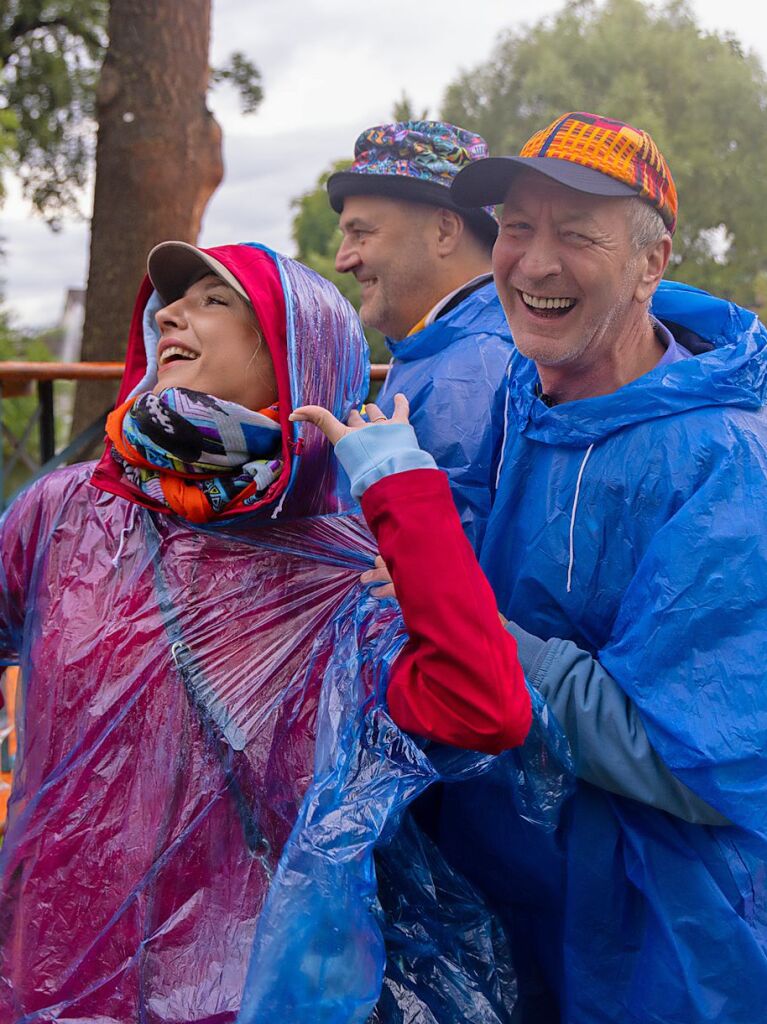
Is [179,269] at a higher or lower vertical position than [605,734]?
higher

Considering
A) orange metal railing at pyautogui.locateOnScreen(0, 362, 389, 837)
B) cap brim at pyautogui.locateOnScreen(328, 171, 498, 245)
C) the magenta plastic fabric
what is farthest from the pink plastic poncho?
orange metal railing at pyautogui.locateOnScreen(0, 362, 389, 837)

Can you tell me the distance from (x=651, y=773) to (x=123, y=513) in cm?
89

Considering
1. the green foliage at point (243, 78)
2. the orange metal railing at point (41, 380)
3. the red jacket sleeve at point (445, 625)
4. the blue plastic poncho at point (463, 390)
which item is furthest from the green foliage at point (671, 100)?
the red jacket sleeve at point (445, 625)

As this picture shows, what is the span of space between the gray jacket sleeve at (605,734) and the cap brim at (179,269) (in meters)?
0.73

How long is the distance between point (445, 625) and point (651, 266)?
2.45ft

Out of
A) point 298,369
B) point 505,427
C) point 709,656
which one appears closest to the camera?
point 709,656

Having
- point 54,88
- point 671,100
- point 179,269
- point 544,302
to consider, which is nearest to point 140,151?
point 179,269

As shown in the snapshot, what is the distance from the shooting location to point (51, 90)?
1287 cm

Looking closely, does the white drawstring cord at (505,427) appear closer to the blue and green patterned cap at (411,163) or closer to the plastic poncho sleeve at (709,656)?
the plastic poncho sleeve at (709,656)

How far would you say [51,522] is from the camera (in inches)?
64.7

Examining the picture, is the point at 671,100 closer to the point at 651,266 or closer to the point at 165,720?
the point at 651,266

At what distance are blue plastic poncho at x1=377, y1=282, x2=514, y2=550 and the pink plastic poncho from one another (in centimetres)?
37

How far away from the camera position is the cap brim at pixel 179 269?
1.57 meters

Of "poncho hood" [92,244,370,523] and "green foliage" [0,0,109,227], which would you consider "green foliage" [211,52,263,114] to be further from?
"poncho hood" [92,244,370,523]
